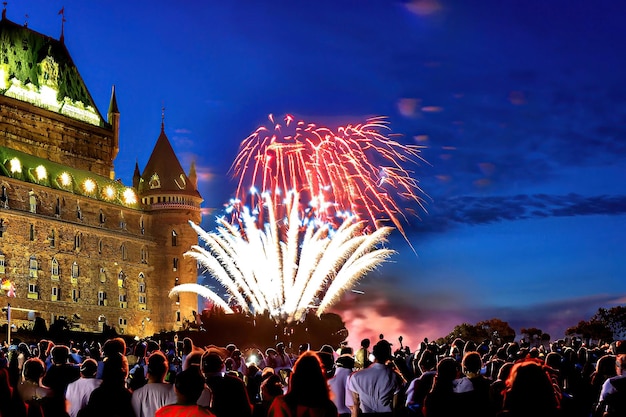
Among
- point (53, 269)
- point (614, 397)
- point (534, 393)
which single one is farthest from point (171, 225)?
point (534, 393)

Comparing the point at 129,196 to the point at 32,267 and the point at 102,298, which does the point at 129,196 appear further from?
the point at 32,267

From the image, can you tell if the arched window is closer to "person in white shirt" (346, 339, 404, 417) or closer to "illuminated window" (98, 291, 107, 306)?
"illuminated window" (98, 291, 107, 306)

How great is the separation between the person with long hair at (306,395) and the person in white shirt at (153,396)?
5.85ft

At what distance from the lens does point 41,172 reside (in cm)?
8075

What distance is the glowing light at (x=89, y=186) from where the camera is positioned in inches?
3379

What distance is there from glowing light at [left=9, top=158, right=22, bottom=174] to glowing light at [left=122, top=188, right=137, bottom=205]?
1382cm

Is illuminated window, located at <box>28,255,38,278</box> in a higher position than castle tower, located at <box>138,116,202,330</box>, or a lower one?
lower

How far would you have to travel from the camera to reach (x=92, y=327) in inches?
3211

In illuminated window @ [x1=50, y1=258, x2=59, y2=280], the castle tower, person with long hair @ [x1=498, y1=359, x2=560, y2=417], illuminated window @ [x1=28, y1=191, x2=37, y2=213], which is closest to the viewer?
person with long hair @ [x1=498, y1=359, x2=560, y2=417]

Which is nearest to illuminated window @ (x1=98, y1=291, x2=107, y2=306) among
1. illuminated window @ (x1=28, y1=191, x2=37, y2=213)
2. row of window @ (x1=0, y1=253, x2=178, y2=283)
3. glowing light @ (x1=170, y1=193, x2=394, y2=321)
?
row of window @ (x1=0, y1=253, x2=178, y2=283)

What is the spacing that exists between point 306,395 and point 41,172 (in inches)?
3006

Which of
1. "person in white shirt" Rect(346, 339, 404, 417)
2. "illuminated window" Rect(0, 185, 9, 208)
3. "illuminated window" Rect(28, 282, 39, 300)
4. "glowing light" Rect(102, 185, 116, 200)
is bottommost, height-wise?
"person in white shirt" Rect(346, 339, 404, 417)

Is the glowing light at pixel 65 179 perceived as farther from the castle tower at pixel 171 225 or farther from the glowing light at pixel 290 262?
the glowing light at pixel 290 262

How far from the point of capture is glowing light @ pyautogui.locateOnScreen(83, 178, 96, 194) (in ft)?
282
